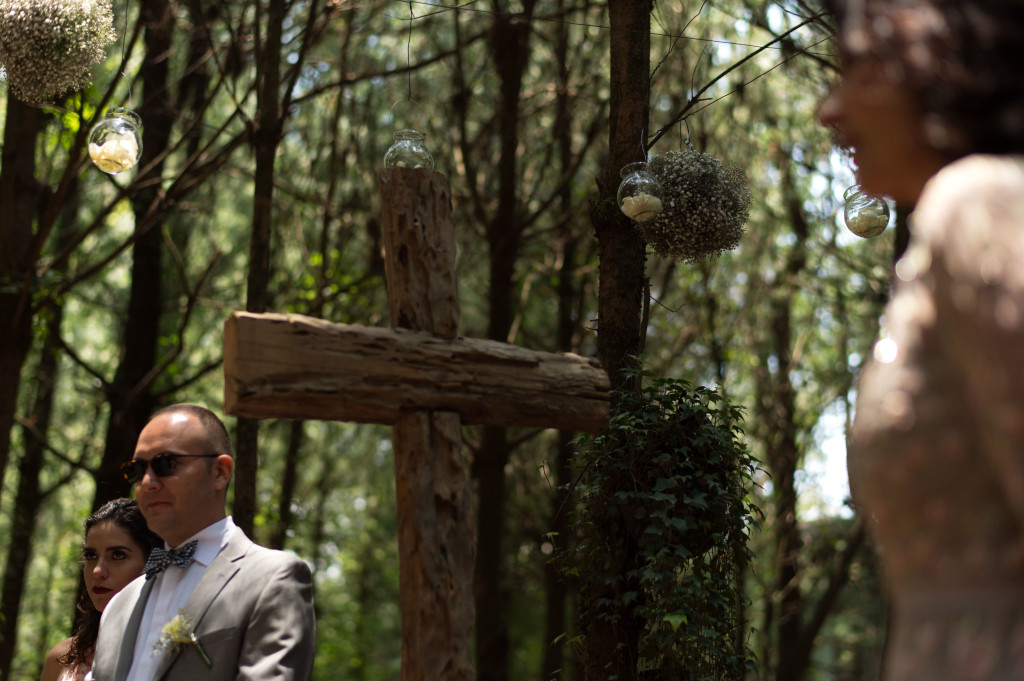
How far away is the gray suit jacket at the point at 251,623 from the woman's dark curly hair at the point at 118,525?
124 cm

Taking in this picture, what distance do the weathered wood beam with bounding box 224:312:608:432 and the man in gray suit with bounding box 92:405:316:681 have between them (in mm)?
829

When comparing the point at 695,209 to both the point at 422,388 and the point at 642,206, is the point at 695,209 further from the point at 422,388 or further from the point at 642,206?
the point at 422,388

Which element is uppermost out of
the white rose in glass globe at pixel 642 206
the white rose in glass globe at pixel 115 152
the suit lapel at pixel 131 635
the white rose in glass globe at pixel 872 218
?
the white rose in glass globe at pixel 115 152

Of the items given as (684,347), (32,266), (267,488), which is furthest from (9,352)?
(267,488)

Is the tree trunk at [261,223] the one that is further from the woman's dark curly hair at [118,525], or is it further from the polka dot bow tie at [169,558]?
the polka dot bow tie at [169,558]

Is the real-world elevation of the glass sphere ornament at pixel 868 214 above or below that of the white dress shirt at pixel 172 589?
above

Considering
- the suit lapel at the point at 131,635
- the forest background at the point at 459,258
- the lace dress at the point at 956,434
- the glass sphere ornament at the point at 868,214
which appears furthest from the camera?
the forest background at the point at 459,258

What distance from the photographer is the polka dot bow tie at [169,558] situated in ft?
12.7

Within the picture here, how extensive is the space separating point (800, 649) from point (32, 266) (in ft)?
33.4

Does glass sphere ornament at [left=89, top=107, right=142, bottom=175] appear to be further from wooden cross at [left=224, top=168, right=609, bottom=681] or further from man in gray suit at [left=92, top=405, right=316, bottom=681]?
wooden cross at [left=224, top=168, right=609, bottom=681]

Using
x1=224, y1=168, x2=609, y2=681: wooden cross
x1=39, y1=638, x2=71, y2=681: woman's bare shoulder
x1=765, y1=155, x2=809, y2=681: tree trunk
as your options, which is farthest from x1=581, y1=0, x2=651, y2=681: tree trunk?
x1=765, y1=155, x2=809, y2=681: tree trunk

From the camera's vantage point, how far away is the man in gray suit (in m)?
3.55

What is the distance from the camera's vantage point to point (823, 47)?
12641mm

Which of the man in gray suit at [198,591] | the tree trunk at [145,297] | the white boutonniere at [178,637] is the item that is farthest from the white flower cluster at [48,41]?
the tree trunk at [145,297]
